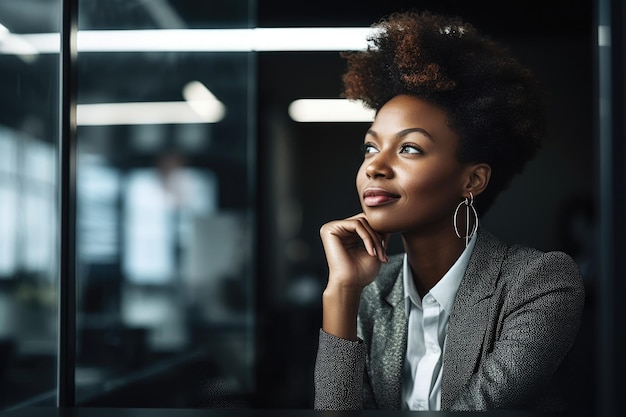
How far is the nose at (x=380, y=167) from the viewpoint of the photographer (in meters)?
1.48

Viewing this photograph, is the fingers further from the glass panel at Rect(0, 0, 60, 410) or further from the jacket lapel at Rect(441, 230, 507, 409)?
the glass panel at Rect(0, 0, 60, 410)

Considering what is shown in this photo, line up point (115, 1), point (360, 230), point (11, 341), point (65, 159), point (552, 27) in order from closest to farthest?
point (65, 159) < point (11, 341) < point (360, 230) < point (552, 27) < point (115, 1)

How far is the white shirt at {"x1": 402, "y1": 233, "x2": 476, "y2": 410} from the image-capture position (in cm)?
139

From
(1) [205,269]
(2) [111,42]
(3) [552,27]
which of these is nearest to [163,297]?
(1) [205,269]

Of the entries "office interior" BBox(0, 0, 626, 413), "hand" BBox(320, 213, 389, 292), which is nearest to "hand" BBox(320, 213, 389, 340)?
"hand" BBox(320, 213, 389, 292)

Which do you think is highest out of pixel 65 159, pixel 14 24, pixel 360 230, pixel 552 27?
pixel 552 27

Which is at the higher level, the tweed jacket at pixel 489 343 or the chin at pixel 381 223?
the chin at pixel 381 223

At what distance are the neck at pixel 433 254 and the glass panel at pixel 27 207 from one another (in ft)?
2.60

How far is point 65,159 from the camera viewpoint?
803mm

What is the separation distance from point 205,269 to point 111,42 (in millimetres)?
968

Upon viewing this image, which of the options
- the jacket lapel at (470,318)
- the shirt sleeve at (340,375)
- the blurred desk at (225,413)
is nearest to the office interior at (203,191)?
the jacket lapel at (470,318)

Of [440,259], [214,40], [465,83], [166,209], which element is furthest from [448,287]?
[214,40]

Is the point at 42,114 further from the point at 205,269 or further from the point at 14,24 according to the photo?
the point at 205,269

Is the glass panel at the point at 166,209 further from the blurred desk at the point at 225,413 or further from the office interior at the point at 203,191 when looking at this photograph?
the blurred desk at the point at 225,413
